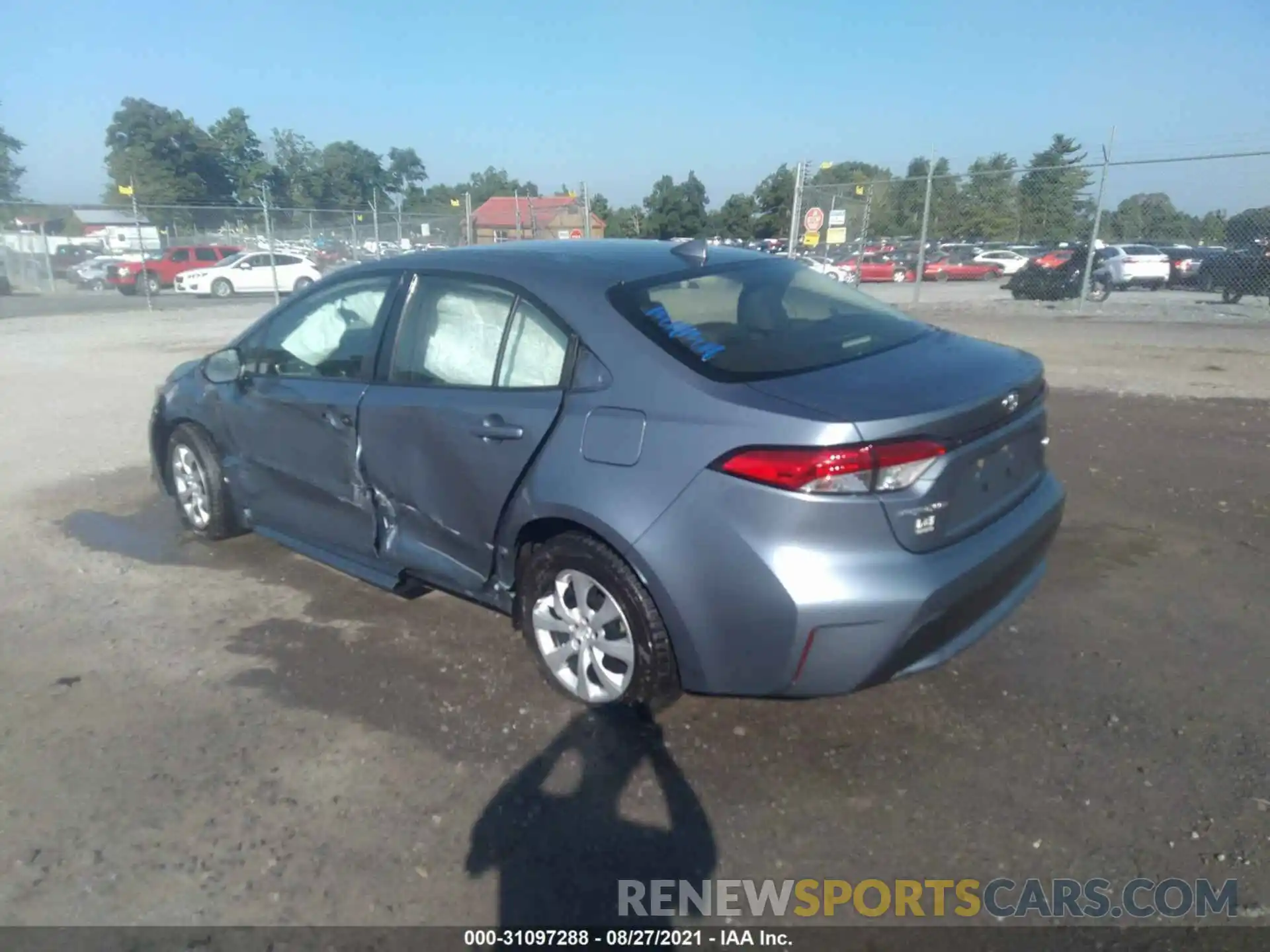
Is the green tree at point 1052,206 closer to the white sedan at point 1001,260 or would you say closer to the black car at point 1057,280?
the black car at point 1057,280

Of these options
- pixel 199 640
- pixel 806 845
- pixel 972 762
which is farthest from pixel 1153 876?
pixel 199 640

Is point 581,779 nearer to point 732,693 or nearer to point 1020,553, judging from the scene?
point 732,693

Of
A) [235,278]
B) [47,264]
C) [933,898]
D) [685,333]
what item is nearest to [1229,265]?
[685,333]

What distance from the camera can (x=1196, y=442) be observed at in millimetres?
6855

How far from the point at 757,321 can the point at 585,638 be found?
51.8 inches

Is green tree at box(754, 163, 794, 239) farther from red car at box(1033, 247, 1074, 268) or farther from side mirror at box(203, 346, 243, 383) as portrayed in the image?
side mirror at box(203, 346, 243, 383)

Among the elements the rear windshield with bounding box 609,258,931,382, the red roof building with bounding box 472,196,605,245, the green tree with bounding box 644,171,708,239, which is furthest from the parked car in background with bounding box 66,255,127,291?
the rear windshield with bounding box 609,258,931,382

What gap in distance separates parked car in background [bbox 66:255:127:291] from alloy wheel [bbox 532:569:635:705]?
32679 millimetres

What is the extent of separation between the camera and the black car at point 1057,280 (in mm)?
20375

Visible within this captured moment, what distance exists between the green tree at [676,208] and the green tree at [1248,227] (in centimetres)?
1207

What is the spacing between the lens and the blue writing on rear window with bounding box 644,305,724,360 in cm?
313

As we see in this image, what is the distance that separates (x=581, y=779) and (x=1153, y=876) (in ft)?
5.43

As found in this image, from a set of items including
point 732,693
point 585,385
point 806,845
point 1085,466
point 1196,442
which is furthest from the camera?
point 1196,442

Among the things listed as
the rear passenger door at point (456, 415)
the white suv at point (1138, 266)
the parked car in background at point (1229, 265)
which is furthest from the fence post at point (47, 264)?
the parked car in background at point (1229, 265)
